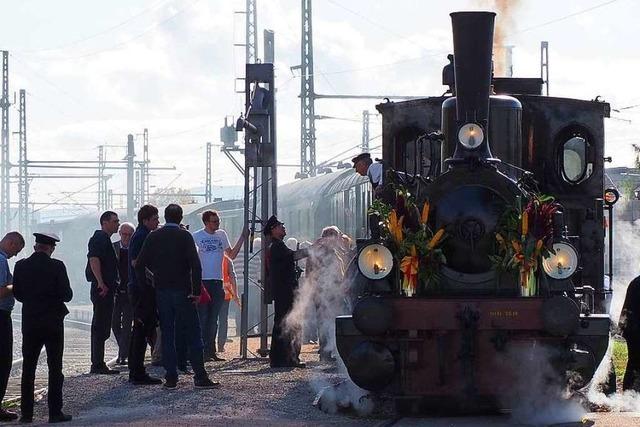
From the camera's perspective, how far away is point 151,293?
14.1 metres

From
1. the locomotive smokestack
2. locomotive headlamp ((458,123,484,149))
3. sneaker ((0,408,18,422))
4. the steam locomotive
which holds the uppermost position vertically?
the locomotive smokestack

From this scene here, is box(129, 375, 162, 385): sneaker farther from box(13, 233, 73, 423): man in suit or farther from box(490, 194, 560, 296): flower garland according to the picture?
box(490, 194, 560, 296): flower garland

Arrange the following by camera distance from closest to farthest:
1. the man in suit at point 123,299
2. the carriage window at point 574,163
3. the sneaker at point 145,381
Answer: the carriage window at point 574,163 → the sneaker at point 145,381 → the man in suit at point 123,299

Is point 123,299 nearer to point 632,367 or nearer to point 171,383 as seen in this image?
point 171,383

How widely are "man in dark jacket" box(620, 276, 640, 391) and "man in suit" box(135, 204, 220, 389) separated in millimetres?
3821

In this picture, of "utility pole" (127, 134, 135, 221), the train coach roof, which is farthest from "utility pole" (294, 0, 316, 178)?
"utility pole" (127, 134, 135, 221)

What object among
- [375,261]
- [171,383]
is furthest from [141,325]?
[375,261]

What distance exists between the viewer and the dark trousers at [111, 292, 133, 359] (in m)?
17.1

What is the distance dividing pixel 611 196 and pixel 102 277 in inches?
212

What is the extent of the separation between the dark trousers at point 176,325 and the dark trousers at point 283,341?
93.7 inches

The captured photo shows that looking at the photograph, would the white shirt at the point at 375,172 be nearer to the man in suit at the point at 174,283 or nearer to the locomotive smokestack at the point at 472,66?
the man in suit at the point at 174,283

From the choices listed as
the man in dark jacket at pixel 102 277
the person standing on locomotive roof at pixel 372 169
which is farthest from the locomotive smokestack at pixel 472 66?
the man in dark jacket at pixel 102 277

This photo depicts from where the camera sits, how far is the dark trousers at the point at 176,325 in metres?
13.5

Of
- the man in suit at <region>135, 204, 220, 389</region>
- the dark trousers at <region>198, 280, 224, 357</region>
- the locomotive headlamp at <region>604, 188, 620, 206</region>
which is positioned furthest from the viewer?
the dark trousers at <region>198, 280, 224, 357</region>
